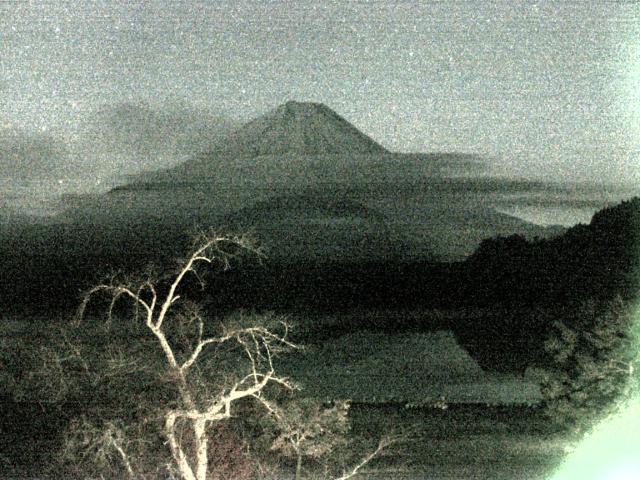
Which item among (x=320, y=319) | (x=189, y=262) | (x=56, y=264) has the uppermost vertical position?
(x=189, y=262)

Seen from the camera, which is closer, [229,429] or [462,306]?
[229,429]

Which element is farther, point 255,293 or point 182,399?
point 255,293

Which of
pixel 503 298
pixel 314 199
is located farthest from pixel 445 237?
pixel 314 199

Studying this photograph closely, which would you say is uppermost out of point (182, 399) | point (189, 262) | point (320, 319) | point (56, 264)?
point (189, 262)

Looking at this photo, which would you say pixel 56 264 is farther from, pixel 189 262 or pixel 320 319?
pixel 189 262

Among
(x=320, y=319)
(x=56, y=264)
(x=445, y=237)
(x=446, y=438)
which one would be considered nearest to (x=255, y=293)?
(x=320, y=319)

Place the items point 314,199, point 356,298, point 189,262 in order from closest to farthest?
point 189,262 < point 356,298 < point 314,199

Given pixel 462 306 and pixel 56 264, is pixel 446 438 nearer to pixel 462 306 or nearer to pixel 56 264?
pixel 462 306

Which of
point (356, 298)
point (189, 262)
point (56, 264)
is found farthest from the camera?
point (356, 298)

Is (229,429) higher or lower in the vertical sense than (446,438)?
higher
